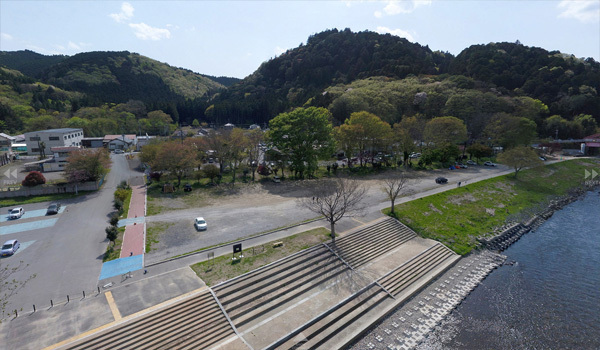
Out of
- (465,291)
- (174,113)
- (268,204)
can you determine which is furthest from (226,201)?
(174,113)

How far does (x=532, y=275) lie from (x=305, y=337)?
20276 mm

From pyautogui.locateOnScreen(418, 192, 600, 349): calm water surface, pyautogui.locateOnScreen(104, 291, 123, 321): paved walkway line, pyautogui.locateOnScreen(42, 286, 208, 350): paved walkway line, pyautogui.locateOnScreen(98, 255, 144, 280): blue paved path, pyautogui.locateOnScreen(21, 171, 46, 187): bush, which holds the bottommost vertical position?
pyautogui.locateOnScreen(418, 192, 600, 349): calm water surface

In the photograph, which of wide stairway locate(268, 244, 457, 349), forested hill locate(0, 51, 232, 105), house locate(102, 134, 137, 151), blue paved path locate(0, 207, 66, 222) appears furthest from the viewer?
forested hill locate(0, 51, 232, 105)

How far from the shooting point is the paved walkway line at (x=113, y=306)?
15023mm

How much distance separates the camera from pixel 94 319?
48.7 ft

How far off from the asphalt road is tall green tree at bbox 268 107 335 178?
78.3 ft

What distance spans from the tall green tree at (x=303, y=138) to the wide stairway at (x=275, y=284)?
22.4m

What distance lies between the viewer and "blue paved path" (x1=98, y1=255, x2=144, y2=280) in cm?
1891

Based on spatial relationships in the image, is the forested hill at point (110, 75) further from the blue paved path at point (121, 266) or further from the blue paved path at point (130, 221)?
the blue paved path at point (121, 266)

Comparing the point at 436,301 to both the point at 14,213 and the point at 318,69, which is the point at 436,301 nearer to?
the point at 14,213

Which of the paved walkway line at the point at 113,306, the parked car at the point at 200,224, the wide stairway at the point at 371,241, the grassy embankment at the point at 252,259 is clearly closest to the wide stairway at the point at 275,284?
the grassy embankment at the point at 252,259

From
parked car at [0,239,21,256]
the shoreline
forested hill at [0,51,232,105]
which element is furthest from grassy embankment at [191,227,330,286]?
→ forested hill at [0,51,232,105]

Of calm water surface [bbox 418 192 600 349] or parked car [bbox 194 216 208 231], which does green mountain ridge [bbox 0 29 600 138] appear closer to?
calm water surface [bbox 418 192 600 349]

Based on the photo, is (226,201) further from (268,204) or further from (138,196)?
(138,196)
